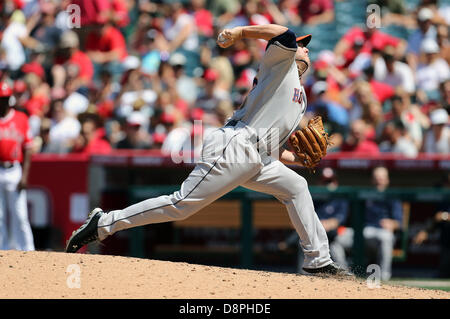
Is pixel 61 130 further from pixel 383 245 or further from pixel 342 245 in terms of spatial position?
pixel 383 245

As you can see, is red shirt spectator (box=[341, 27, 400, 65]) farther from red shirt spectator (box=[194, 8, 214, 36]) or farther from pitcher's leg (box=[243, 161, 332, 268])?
pitcher's leg (box=[243, 161, 332, 268])

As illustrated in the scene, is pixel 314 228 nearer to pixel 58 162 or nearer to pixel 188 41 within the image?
pixel 58 162

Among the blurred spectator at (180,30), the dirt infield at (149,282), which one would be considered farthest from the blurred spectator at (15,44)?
the dirt infield at (149,282)

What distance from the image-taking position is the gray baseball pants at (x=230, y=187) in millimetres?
4973

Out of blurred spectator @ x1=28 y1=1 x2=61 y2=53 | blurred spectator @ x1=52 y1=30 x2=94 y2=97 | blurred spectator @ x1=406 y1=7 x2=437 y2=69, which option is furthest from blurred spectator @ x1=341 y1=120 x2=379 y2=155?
blurred spectator @ x1=28 y1=1 x2=61 y2=53

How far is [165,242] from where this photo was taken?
8.67 m

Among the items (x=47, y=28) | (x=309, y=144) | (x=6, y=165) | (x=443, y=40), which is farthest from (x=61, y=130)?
(x=309, y=144)

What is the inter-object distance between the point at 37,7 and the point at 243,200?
17.8ft

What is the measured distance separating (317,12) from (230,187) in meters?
6.51

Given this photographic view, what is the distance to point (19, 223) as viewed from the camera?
8.12 metres

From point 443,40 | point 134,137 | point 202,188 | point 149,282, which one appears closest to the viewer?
point 149,282

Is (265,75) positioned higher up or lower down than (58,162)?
higher up

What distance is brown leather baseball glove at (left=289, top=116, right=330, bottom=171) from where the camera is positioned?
5383 mm
